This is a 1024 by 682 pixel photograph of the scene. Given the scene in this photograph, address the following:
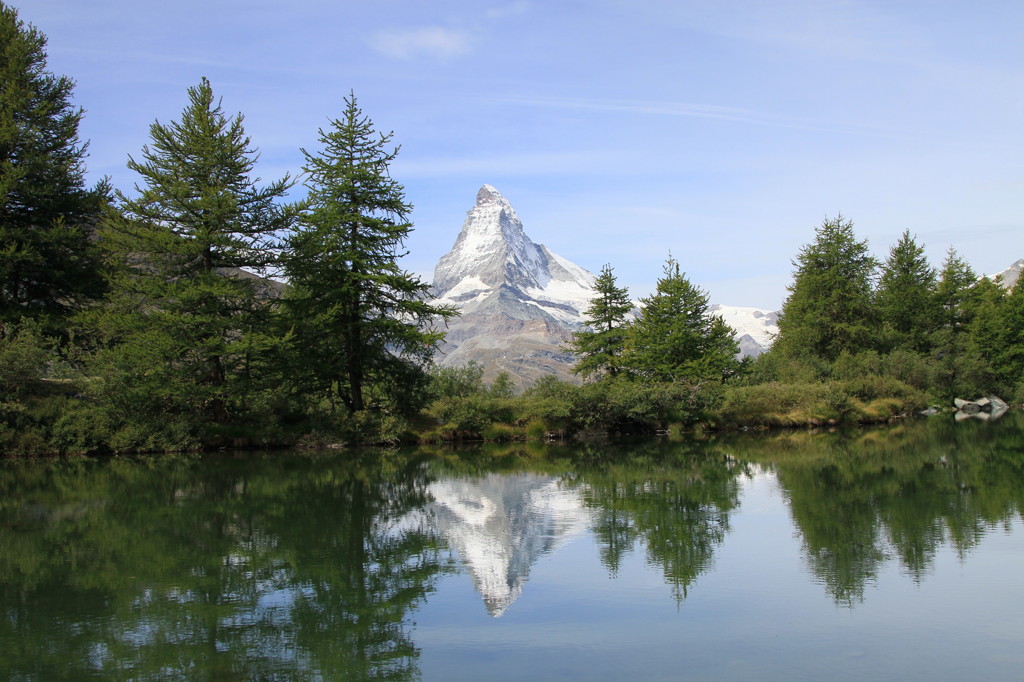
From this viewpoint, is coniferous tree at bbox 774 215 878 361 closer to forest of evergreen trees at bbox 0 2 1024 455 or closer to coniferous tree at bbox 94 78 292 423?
forest of evergreen trees at bbox 0 2 1024 455

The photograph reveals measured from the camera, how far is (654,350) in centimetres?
4250

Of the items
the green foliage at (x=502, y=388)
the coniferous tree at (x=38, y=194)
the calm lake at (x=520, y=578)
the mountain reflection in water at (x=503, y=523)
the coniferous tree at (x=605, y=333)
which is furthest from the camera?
the coniferous tree at (x=605, y=333)

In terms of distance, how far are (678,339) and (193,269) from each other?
977 inches

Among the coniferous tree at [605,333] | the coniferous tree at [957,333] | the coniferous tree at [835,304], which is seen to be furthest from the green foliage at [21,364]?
the coniferous tree at [957,333]

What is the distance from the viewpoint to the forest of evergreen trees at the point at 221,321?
26.5 metres

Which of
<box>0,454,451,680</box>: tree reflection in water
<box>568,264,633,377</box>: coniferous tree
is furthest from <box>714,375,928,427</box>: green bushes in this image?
<box>0,454,451,680</box>: tree reflection in water

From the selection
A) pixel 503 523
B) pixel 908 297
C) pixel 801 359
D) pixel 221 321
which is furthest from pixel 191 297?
pixel 908 297

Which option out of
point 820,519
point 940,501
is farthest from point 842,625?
point 940,501

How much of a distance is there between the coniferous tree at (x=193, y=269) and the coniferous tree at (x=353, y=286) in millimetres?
1521

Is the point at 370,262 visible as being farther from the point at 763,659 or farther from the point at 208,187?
the point at 763,659

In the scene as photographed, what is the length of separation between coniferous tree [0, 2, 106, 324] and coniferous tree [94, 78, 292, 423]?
3.53 metres

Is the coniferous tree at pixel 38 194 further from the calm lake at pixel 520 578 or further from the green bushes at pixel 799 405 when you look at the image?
the green bushes at pixel 799 405

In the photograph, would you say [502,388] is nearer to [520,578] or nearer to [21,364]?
[21,364]

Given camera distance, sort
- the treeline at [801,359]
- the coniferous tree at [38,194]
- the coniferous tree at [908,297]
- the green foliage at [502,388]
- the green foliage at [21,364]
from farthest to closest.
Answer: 1. the coniferous tree at [908,297]
2. the green foliage at [502,388]
3. the treeline at [801,359]
4. the coniferous tree at [38,194]
5. the green foliage at [21,364]
